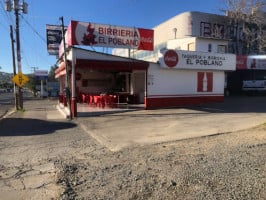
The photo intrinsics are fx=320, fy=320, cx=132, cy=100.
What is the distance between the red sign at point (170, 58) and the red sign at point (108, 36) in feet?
4.54

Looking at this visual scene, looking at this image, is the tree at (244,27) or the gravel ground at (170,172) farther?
the tree at (244,27)

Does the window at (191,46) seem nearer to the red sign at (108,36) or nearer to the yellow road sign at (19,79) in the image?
the red sign at (108,36)

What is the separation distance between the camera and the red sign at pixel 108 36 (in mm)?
17797

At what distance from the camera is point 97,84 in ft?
90.4

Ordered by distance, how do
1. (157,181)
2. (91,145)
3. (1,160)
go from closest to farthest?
(157,181), (1,160), (91,145)

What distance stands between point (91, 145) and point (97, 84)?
1812cm

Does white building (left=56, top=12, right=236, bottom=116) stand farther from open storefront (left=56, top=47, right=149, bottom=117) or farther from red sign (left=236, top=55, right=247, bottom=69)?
red sign (left=236, top=55, right=247, bottom=69)

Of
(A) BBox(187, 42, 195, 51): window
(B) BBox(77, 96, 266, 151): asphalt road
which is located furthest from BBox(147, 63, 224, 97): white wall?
(A) BBox(187, 42, 195, 51): window

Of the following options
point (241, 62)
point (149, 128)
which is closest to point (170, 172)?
point (149, 128)

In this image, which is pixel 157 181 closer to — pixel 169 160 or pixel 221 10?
pixel 169 160

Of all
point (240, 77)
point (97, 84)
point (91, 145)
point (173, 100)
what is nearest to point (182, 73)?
point (173, 100)

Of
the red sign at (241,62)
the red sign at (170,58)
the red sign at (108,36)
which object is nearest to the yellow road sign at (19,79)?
the red sign at (108,36)

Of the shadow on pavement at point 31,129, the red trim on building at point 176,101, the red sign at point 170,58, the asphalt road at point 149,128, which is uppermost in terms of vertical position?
the red sign at point 170,58

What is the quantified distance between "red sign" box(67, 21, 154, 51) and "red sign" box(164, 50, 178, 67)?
138cm
